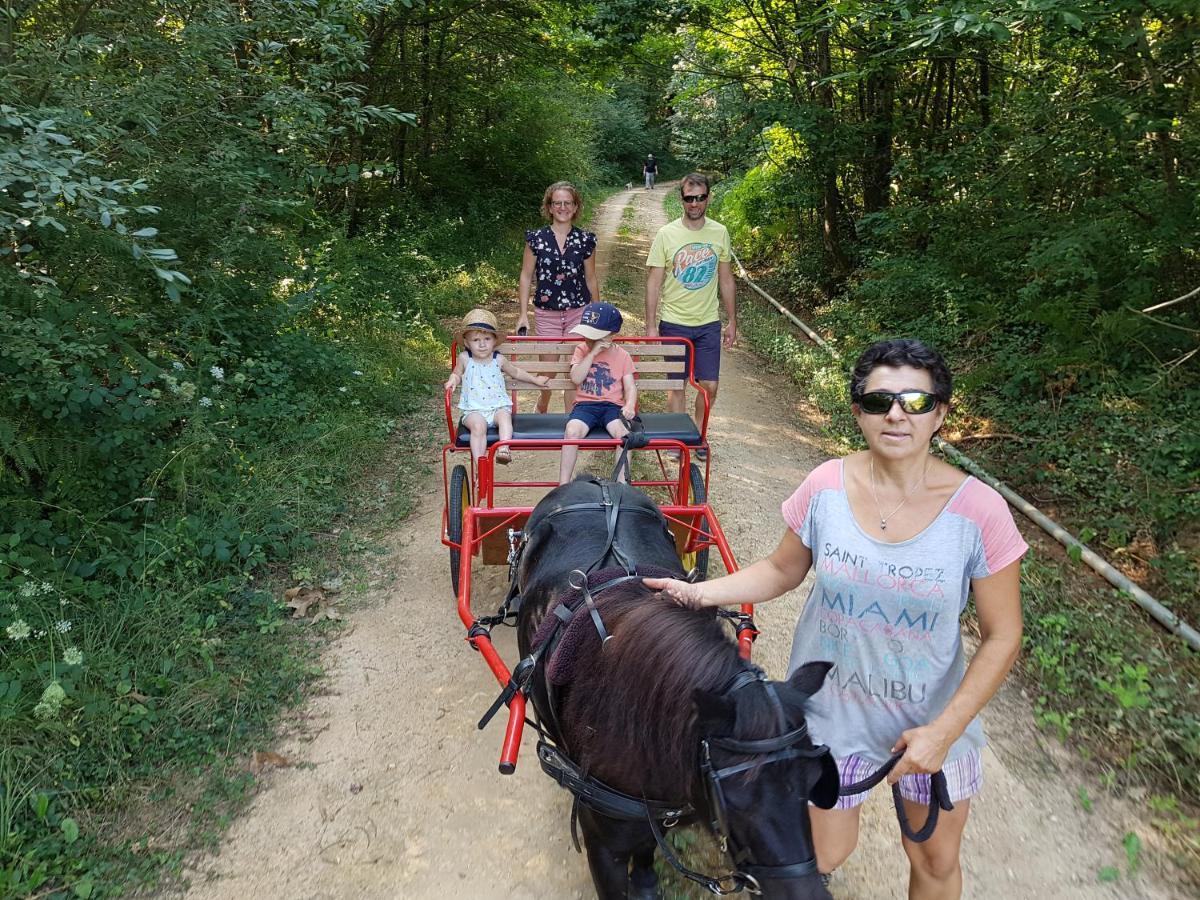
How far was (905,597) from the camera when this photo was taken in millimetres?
1815

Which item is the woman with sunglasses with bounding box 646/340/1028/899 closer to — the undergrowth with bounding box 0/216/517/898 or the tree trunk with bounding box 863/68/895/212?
the undergrowth with bounding box 0/216/517/898

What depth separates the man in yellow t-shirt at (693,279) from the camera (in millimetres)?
5496

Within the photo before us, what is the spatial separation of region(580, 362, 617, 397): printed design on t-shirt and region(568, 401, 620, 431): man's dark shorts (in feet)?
0.29

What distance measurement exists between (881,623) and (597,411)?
9.56 ft

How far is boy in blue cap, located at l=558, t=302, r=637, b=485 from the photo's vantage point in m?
4.45

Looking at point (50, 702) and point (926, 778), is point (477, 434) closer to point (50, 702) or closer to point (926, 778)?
point (50, 702)

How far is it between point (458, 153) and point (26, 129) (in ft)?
44.2

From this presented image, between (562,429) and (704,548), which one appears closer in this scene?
(704,548)

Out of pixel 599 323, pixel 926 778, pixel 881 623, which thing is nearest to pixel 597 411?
pixel 599 323

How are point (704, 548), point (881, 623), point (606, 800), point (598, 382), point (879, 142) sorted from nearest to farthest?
point (881, 623) < point (606, 800) < point (704, 548) < point (598, 382) < point (879, 142)

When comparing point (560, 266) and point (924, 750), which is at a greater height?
point (560, 266)

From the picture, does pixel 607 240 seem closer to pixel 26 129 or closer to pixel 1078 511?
pixel 1078 511

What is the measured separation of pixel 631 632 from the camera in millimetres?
1998

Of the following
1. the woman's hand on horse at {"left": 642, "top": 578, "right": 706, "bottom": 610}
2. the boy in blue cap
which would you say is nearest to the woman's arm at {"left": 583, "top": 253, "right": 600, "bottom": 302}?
the boy in blue cap
